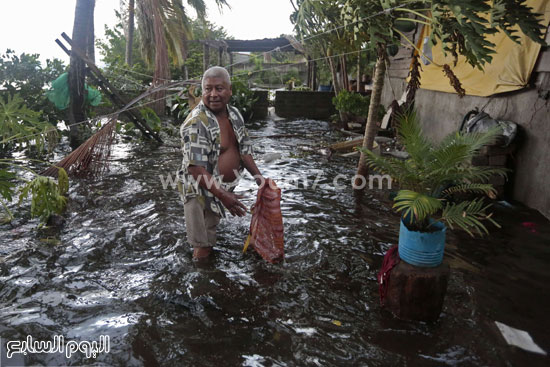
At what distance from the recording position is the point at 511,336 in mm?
2473

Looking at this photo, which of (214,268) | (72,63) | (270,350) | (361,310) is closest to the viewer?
(270,350)

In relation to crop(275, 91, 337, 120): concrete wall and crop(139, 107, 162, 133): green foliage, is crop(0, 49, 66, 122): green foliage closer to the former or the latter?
crop(139, 107, 162, 133): green foliage

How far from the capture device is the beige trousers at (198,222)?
3.26m

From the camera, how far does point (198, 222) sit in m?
3.29

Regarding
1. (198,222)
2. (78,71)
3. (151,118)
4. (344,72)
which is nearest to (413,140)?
(198,222)

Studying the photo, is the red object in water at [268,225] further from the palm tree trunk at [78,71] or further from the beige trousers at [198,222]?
the palm tree trunk at [78,71]

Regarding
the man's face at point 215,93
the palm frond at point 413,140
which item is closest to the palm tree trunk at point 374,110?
the palm frond at point 413,140

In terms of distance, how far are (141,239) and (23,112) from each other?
76.1 inches

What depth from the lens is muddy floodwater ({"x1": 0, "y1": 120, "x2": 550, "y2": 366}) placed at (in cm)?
233

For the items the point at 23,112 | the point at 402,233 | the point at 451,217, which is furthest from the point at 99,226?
the point at 451,217

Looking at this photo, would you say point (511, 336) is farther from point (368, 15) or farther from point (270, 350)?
point (368, 15)

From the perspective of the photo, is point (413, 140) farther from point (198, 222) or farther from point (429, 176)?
point (198, 222)

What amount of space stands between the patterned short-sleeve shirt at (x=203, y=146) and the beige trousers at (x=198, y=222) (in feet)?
0.20

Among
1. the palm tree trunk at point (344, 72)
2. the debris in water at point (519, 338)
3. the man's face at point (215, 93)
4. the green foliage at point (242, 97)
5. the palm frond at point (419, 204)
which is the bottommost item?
the debris in water at point (519, 338)
